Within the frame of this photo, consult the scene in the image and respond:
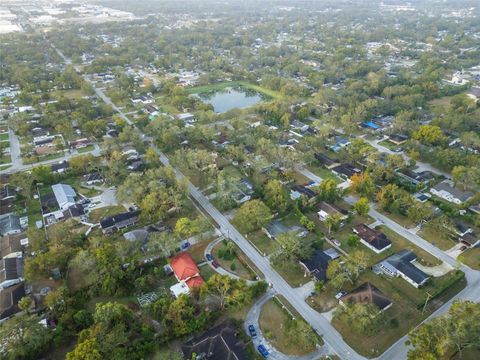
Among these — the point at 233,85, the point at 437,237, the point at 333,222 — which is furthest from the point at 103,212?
the point at 233,85

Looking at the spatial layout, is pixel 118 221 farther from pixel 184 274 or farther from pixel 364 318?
pixel 364 318

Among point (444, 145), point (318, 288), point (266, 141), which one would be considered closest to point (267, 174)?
point (266, 141)

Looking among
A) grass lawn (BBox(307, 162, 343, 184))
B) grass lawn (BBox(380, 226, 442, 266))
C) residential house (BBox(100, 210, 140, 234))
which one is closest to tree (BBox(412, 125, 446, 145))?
grass lawn (BBox(307, 162, 343, 184))

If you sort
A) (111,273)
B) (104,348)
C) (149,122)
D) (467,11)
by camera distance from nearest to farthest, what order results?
(104,348) < (111,273) < (149,122) < (467,11)

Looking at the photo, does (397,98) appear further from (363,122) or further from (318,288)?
(318,288)

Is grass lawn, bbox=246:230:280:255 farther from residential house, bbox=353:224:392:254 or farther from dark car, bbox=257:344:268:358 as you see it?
dark car, bbox=257:344:268:358

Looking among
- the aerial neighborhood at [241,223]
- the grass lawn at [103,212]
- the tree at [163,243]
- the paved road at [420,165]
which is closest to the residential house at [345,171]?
the aerial neighborhood at [241,223]
